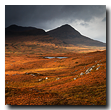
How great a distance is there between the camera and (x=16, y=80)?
2166 cm
